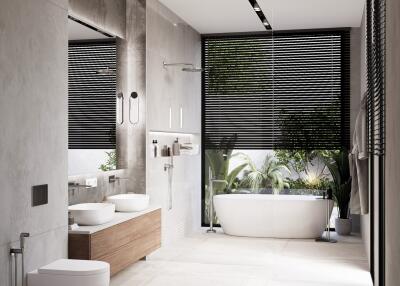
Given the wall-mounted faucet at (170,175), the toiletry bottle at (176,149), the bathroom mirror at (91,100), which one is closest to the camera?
the bathroom mirror at (91,100)

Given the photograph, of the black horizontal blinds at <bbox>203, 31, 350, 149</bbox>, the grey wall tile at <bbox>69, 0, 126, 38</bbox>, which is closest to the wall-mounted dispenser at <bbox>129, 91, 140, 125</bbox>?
the grey wall tile at <bbox>69, 0, 126, 38</bbox>

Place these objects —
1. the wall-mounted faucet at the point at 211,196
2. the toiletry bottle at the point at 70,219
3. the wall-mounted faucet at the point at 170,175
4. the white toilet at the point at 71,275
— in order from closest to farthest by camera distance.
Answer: the white toilet at the point at 71,275 → the toiletry bottle at the point at 70,219 → the wall-mounted faucet at the point at 170,175 → the wall-mounted faucet at the point at 211,196

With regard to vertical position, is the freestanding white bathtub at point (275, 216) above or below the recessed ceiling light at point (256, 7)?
below

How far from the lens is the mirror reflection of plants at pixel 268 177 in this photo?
8008 millimetres

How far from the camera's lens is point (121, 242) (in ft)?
17.4

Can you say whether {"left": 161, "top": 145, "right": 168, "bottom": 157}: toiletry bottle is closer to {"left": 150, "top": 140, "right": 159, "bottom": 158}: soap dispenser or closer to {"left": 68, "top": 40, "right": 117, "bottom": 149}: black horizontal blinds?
{"left": 150, "top": 140, "right": 159, "bottom": 158}: soap dispenser

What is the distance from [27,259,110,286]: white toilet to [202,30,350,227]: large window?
4164mm

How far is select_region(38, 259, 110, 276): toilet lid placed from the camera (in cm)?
402

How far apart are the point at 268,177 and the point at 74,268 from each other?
14.2 ft

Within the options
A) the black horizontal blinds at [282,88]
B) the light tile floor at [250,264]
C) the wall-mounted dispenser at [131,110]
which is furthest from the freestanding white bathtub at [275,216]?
the wall-mounted dispenser at [131,110]

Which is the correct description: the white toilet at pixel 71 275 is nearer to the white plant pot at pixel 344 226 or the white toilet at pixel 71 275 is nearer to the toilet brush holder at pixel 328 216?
the toilet brush holder at pixel 328 216

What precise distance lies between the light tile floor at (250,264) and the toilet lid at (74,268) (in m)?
1.20

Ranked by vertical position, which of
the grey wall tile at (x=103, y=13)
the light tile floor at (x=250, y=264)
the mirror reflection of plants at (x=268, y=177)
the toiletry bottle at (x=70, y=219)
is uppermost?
the grey wall tile at (x=103, y=13)

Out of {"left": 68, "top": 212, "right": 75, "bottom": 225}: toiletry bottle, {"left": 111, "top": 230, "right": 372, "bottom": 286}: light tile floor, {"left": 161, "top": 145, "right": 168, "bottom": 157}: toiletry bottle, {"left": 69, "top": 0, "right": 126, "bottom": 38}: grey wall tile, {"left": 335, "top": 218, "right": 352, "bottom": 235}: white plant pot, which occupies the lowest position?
{"left": 111, "top": 230, "right": 372, "bottom": 286}: light tile floor
